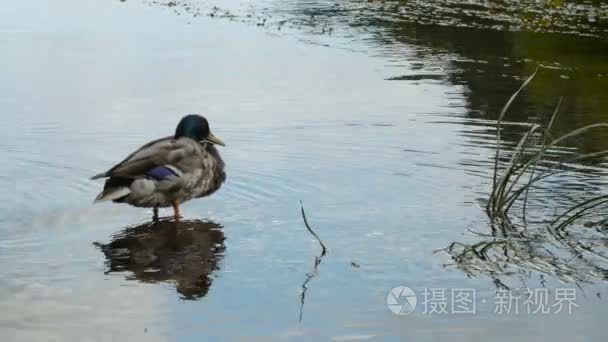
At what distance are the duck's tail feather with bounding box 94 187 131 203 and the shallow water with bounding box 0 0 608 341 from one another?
0.24 metres

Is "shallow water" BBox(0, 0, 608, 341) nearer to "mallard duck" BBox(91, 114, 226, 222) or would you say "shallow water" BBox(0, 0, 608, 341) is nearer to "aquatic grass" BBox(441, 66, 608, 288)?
"aquatic grass" BBox(441, 66, 608, 288)

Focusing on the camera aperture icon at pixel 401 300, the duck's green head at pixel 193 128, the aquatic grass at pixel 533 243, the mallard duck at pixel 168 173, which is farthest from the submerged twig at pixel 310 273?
the duck's green head at pixel 193 128

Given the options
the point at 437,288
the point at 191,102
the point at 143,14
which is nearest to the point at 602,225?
the point at 437,288

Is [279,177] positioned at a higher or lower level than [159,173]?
lower

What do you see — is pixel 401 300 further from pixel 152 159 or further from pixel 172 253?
pixel 152 159

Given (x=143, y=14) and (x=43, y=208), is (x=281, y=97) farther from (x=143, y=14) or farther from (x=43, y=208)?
(x=143, y=14)

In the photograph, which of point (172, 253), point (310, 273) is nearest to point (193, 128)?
point (172, 253)

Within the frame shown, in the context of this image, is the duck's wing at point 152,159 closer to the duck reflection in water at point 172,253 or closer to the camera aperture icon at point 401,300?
the duck reflection in water at point 172,253

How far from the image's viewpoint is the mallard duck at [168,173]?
311 inches

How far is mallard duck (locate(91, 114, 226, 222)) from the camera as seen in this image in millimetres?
7895

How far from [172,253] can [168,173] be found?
2.50ft

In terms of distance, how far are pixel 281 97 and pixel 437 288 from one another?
23.7ft

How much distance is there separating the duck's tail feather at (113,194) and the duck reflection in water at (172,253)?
26 cm

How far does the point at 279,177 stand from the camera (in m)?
9.41
